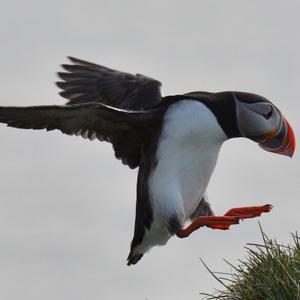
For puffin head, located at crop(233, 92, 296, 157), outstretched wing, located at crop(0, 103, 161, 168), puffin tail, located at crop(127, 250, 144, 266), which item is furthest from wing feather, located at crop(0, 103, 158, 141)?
puffin tail, located at crop(127, 250, 144, 266)

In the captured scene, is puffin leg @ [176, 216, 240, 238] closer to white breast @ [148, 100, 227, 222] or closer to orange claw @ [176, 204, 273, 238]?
orange claw @ [176, 204, 273, 238]

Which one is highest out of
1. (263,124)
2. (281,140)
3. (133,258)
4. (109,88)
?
(109,88)

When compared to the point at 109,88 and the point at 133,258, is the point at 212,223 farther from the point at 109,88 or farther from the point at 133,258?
the point at 109,88

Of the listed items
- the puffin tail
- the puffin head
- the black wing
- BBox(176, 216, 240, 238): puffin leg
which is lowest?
the puffin tail

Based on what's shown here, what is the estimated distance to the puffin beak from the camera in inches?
485

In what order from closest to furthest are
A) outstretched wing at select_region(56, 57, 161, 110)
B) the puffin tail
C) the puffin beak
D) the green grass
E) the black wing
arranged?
the green grass, the puffin beak, the puffin tail, the black wing, outstretched wing at select_region(56, 57, 161, 110)

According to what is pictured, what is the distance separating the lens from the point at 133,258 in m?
13.2

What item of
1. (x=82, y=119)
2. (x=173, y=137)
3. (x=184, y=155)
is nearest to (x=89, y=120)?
(x=82, y=119)

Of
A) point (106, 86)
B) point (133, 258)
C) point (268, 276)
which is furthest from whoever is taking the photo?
point (106, 86)

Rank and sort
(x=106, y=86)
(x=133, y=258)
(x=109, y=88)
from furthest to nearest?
(x=106, y=86)
(x=109, y=88)
(x=133, y=258)

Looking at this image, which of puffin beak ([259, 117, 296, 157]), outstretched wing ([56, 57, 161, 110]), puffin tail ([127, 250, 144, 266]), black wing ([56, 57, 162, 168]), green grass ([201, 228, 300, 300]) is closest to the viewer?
green grass ([201, 228, 300, 300])

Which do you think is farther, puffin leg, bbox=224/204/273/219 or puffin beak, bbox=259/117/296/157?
puffin beak, bbox=259/117/296/157

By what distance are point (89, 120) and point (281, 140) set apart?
253 centimetres

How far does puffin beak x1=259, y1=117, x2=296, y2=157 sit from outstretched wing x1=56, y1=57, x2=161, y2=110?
200 centimetres
